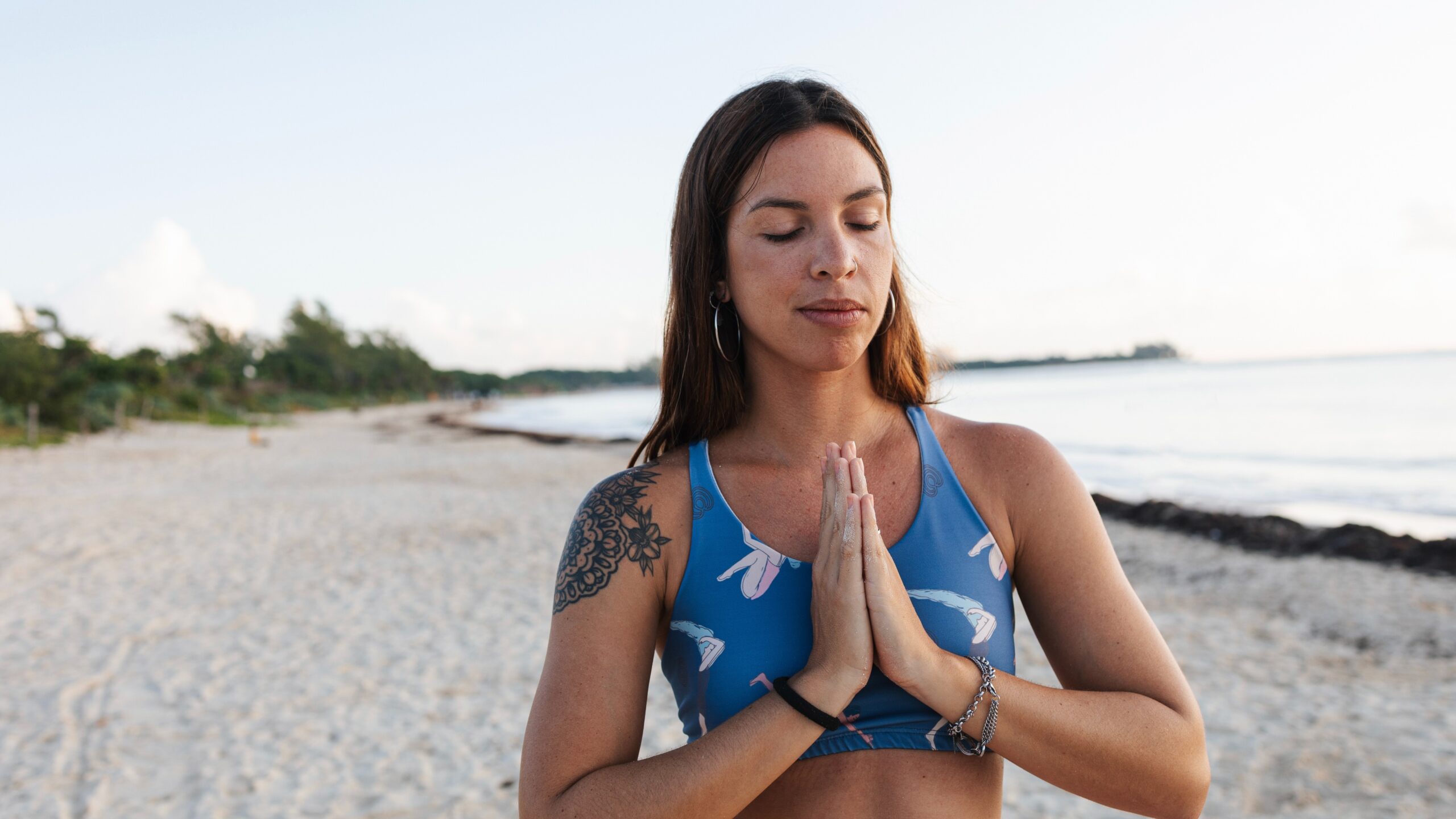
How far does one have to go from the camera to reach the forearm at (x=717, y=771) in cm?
127

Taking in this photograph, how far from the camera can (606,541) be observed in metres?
1.49

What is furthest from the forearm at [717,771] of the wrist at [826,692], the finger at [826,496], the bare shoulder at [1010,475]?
the bare shoulder at [1010,475]

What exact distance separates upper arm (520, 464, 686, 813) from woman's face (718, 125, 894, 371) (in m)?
0.36

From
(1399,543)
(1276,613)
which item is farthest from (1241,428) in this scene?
(1276,613)

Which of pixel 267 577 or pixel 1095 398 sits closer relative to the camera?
pixel 267 577

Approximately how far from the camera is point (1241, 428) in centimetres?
2688

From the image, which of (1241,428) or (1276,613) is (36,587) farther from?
(1241,428)

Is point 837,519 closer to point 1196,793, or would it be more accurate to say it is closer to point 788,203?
point 788,203

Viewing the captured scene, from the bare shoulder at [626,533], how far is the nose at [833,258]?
445 mm

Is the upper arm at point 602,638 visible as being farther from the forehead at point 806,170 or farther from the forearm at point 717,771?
the forehead at point 806,170

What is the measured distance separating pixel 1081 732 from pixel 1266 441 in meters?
26.1

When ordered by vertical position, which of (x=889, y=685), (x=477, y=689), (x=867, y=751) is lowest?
(x=477, y=689)

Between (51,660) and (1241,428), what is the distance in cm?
2958

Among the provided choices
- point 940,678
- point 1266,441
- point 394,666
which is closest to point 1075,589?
point 940,678
